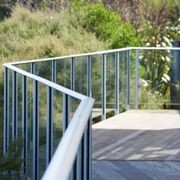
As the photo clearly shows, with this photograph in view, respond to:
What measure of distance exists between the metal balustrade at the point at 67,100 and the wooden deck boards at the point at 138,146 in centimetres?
59

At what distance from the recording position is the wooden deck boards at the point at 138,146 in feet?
25.6

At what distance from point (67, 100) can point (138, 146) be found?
3.98 metres

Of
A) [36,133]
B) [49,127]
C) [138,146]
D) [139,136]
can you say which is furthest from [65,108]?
[139,136]

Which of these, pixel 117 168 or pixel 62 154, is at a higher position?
pixel 62 154

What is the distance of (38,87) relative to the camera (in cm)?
707

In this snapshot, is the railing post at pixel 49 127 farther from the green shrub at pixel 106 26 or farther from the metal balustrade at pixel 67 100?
the green shrub at pixel 106 26

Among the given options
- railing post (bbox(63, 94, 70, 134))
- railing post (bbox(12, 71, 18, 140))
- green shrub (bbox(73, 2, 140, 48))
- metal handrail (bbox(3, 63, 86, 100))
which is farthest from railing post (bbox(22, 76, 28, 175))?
green shrub (bbox(73, 2, 140, 48))

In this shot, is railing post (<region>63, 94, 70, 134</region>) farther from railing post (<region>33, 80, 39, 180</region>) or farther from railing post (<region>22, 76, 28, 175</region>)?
railing post (<region>22, 76, 28, 175</region>)

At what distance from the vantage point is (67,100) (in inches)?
216

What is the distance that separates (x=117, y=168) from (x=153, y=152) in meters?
1.03

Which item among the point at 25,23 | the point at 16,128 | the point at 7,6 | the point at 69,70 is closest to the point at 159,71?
the point at 69,70

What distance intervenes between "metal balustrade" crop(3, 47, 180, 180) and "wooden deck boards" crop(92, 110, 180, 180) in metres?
0.59

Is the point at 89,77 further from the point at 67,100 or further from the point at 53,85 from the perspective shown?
the point at 67,100

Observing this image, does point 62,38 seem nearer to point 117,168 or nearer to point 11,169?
point 117,168
